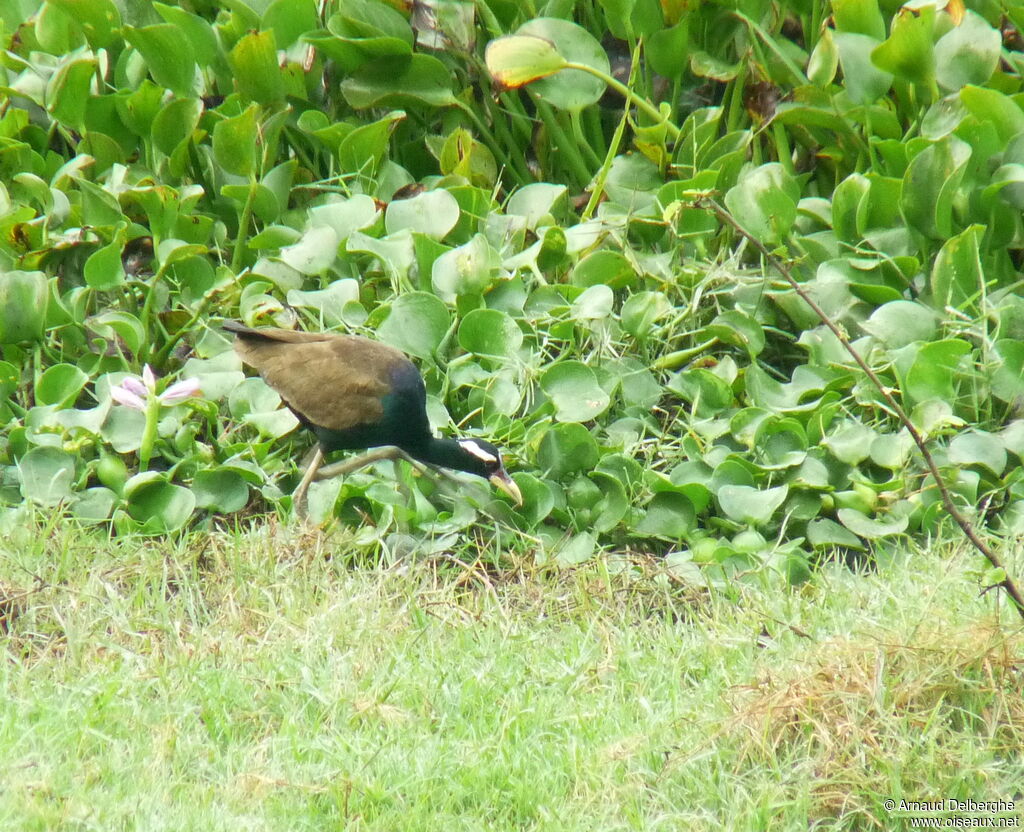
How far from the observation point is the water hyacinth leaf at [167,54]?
451 cm

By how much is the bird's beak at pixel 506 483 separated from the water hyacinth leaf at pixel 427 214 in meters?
1.04

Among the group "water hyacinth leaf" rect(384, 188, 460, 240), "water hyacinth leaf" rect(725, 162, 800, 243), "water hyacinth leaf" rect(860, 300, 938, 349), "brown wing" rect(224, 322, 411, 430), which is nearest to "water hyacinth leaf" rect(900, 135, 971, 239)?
"water hyacinth leaf" rect(860, 300, 938, 349)

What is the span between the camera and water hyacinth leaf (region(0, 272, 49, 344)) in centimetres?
409

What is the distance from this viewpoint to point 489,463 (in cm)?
381

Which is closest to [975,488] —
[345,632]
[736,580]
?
[736,580]

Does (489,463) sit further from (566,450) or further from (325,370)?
(325,370)

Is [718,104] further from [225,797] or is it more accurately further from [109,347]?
[225,797]

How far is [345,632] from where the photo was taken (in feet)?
10.8

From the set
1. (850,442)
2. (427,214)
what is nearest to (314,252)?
(427,214)

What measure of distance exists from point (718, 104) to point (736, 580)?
228 cm

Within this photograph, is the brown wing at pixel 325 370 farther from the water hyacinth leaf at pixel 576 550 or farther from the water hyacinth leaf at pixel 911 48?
the water hyacinth leaf at pixel 911 48

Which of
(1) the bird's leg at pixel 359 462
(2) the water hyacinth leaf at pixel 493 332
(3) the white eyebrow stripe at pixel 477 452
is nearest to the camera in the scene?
(3) the white eyebrow stripe at pixel 477 452

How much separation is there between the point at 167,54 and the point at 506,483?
2.07 meters

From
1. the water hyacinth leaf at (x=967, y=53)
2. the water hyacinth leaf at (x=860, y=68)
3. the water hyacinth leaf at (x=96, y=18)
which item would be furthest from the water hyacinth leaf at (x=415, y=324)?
the water hyacinth leaf at (x=967, y=53)
